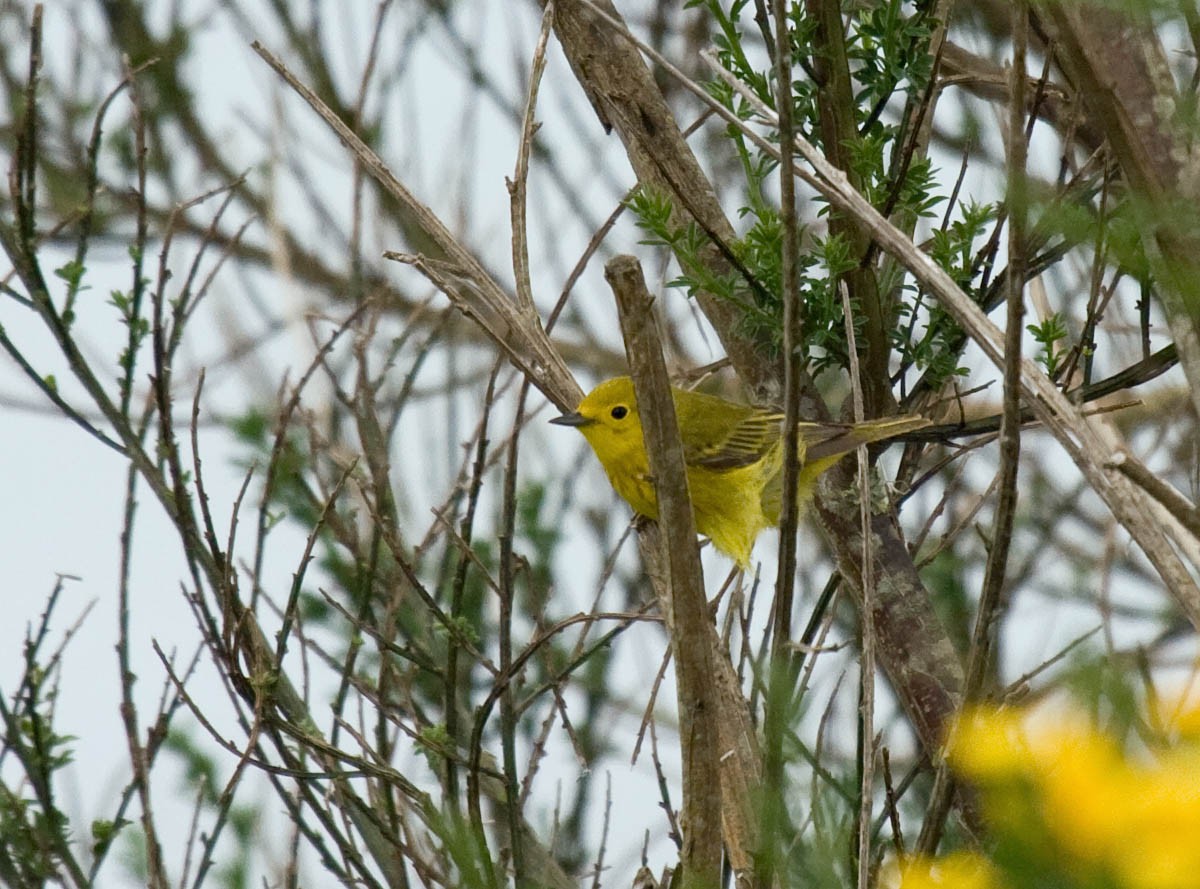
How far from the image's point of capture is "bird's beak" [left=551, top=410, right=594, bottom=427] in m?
3.65

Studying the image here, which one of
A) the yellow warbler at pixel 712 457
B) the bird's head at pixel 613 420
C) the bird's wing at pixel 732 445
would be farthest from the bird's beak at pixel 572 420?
the bird's wing at pixel 732 445

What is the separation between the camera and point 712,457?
521cm

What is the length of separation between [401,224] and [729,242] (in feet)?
11.8

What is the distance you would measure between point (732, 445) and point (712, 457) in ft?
0.26

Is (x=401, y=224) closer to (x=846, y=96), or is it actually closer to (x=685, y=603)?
(x=846, y=96)

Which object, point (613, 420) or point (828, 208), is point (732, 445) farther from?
point (828, 208)

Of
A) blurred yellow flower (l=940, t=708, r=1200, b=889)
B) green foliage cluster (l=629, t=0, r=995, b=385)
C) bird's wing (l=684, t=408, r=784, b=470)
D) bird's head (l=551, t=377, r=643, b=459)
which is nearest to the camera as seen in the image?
blurred yellow flower (l=940, t=708, r=1200, b=889)

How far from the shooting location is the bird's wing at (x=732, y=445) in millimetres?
5168

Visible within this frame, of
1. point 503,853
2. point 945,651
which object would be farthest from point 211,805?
point 945,651

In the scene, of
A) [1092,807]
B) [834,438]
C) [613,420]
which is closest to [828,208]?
[834,438]

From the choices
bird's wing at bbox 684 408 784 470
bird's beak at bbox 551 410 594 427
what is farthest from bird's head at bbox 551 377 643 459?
bird's wing at bbox 684 408 784 470

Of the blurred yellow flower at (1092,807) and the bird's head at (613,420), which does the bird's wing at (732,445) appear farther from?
the blurred yellow flower at (1092,807)

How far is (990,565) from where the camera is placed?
6.26 ft

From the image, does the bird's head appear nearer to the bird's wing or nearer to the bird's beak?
the bird's beak
